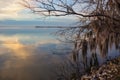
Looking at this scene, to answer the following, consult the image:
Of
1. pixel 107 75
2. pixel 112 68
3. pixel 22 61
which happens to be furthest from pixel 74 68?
pixel 22 61

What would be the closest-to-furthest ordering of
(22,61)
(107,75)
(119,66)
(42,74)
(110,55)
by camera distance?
(107,75) → (119,66) → (42,74) → (110,55) → (22,61)

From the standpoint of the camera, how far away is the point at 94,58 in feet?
41.5

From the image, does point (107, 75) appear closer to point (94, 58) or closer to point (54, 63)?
point (94, 58)

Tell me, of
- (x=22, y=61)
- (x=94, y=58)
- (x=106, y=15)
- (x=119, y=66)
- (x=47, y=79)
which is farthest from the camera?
(x=22, y=61)

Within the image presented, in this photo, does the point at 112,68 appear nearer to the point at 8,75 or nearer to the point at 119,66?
the point at 119,66

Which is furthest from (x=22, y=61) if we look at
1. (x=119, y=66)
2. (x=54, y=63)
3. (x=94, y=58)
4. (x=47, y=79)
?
(x=119, y=66)

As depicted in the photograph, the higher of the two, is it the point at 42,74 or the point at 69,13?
the point at 69,13

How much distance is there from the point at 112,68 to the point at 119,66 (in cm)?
30

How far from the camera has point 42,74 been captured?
1500cm

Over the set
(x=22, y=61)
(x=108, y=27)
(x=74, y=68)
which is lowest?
(x=22, y=61)

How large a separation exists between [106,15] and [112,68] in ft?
7.75

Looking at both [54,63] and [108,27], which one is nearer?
[108,27]

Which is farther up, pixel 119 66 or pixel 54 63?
pixel 119 66

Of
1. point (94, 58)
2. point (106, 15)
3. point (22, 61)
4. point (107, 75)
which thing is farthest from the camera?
point (22, 61)
